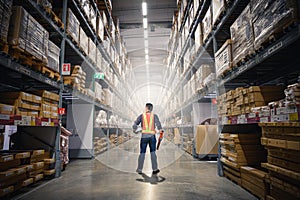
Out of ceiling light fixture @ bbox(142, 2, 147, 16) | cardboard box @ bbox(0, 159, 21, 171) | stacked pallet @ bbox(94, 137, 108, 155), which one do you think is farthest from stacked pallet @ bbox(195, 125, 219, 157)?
ceiling light fixture @ bbox(142, 2, 147, 16)

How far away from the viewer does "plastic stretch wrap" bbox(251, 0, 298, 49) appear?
2322mm

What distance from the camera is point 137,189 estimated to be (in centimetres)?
345

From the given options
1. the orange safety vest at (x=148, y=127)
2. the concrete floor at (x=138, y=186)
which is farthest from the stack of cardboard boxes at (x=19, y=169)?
the orange safety vest at (x=148, y=127)

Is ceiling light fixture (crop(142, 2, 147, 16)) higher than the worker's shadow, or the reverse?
ceiling light fixture (crop(142, 2, 147, 16))

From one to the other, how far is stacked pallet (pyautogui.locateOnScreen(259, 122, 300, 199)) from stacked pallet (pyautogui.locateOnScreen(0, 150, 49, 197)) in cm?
366

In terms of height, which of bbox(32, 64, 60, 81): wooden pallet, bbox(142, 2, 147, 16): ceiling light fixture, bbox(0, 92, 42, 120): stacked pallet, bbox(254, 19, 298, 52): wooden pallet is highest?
bbox(142, 2, 147, 16): ceiling light fixture

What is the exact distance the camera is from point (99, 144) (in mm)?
8117

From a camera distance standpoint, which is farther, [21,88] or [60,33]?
[21,88]

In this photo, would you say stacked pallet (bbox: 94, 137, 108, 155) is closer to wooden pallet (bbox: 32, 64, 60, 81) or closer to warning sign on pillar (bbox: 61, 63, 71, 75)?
warning sign on pillar (bbox: 61, 63, 71, 75)

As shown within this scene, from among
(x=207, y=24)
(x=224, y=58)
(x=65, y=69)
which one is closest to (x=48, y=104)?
(x=65, y=69)

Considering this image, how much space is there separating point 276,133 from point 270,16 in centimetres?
156

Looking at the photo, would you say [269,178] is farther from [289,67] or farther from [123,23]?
[123,23]

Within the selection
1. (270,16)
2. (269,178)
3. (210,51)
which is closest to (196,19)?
(210,51)

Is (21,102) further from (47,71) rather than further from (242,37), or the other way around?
(242,37)
